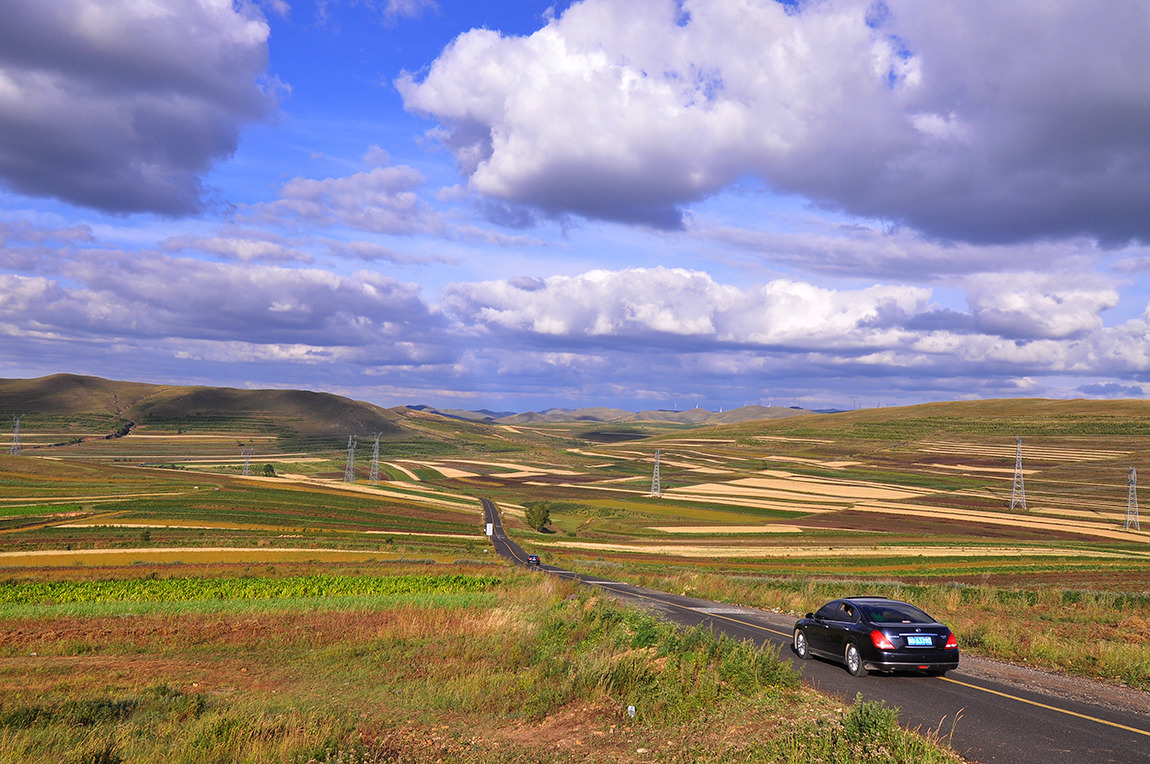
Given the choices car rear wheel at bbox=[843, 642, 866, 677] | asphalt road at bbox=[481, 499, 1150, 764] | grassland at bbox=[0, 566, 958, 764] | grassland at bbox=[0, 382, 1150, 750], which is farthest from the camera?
grassland at bbox=[0, 382, 1150, 750]

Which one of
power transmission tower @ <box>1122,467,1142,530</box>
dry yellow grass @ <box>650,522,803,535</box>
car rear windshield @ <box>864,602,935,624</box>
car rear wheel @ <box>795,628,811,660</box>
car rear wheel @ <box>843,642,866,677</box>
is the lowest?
dry yellow grass @ <box>650,522,803,535</box>

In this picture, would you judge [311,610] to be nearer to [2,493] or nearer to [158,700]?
[158,700]

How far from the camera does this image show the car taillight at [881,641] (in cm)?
1591

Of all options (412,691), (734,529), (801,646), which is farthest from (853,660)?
(734,529)

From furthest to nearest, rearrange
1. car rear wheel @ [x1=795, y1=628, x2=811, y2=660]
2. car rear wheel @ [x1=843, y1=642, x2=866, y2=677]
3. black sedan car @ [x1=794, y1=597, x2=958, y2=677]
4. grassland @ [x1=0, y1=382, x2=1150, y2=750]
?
1. grassland @ [x1=0, y1=382, x2=1150, y2=750]
2. car rear wheel @ [x1=795, y1=628, x2=811, y2=660]
3. car rear wheel @ [x1=843, y1=642, x2=866, y2=677]
4. black sedan car @ [x1=794, y1=597, x2=958, y2=677]

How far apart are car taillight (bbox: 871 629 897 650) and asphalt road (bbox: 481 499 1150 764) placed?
83cm

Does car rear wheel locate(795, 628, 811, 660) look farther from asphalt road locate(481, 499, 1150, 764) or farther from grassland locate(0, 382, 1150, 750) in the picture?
grassland locate(0, 382, 1150, 750)

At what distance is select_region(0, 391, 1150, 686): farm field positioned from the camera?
34938 millimetres

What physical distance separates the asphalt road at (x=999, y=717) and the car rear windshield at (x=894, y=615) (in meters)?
1.35

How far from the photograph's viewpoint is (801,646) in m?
19.4

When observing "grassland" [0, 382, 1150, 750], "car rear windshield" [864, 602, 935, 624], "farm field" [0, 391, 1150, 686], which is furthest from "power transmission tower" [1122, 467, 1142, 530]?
"car rear windshield" [864, 602, 935, 624]

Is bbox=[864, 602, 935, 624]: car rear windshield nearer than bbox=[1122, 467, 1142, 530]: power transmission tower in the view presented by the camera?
Yes

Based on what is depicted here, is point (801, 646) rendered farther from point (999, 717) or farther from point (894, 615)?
point (999, 717)

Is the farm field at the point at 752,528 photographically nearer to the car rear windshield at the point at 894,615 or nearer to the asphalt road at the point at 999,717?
the asphalt road at the point at 999,717
